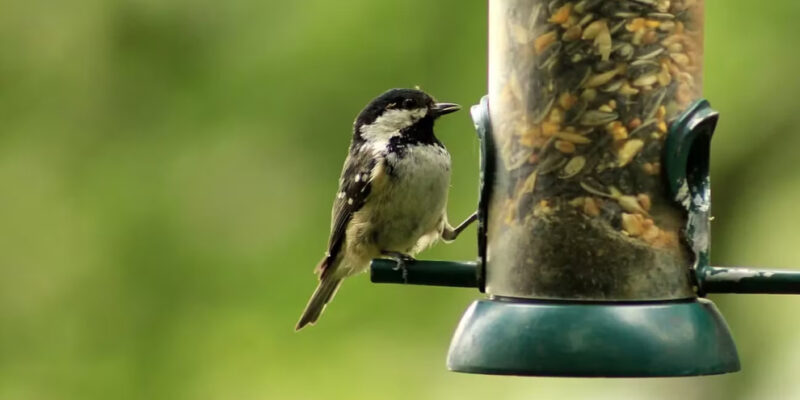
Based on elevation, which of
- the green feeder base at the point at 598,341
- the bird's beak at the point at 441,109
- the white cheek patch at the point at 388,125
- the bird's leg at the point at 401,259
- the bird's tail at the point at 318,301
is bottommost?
the bird's tail at the point at 318,301

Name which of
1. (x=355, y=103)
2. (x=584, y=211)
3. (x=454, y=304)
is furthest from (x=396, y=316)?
(x=584, y=211)

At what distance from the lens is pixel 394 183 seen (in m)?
7.06

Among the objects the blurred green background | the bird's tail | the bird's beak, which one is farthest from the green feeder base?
the blurred green background

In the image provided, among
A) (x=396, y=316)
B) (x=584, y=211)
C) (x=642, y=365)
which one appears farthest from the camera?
(x=396, y=316)

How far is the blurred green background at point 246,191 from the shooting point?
8.50 metres

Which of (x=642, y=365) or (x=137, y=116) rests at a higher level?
(x=137, y=116)

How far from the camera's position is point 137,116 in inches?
349

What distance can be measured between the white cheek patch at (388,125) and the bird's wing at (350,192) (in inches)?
3.4

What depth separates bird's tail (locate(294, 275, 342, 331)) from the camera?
771cm

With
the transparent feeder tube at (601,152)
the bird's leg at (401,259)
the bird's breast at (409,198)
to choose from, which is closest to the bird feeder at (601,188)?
the transparent feeder tube at (601,152)

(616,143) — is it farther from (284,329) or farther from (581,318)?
(284,329)

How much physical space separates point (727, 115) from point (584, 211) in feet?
12.5

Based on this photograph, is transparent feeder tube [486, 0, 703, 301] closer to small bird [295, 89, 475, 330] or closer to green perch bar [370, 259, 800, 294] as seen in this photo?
green perch bar [370, 259, 800, 294]

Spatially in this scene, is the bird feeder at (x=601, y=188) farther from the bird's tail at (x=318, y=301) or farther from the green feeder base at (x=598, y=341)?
the bird's tail at (x=318, y=301)
